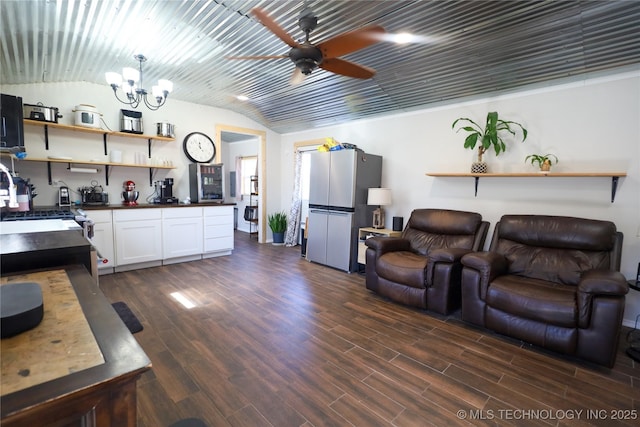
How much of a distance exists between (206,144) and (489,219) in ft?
14.7

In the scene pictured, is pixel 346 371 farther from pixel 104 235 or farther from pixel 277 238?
pixel 277 238

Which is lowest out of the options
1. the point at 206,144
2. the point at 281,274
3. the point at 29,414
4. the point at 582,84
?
the point at 281,274

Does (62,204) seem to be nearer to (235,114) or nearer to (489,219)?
(235,114)

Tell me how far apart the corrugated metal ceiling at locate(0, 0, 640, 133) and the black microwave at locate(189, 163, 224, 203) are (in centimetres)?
135

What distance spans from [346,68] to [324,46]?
36 cm

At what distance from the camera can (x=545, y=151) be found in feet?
10.3

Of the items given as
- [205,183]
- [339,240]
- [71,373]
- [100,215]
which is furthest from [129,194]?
[71,373]

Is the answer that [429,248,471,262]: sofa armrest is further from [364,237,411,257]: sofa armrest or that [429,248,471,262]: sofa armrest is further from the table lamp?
the table lamp

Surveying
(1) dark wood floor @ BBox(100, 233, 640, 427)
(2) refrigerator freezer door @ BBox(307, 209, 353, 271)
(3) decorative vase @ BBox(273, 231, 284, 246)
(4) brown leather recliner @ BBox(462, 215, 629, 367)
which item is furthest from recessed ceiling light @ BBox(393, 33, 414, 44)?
(3) decorative vase @ BBox(273, 231, 284, 246)

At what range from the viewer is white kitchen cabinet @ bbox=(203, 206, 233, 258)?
4699 millimetres

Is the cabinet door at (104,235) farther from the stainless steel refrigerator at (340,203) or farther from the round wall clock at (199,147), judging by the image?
the stainless steel refrigerator at (340,203)

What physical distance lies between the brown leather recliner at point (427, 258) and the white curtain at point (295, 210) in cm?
260

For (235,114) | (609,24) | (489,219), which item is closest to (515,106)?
(609,24)

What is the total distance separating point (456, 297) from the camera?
2939 mm
